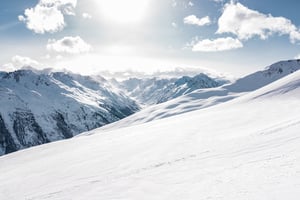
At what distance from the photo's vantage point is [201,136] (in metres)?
36.9

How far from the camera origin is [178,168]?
23.9 metres

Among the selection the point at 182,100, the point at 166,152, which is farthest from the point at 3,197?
the point at 182,100

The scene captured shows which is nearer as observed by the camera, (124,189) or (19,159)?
(124,189)

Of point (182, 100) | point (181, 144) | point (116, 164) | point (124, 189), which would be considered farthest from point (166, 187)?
point (182, 100)

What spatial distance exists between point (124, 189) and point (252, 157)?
29.7ft

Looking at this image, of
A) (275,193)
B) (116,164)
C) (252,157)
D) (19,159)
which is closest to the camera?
(275,193)

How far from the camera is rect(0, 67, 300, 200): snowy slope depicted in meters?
16.8

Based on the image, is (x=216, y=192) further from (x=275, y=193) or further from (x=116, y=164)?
(x=116, y=164)

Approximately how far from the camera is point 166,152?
104 ft

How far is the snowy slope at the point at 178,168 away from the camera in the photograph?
16.8m

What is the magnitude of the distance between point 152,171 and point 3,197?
13136 millimetres

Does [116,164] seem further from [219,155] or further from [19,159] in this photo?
[19,159]

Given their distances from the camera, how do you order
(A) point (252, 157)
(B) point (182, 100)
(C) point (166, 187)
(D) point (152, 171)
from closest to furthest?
(C) point (166, 187) → (A) point (252, 157) → (D) point (152, 171) → (B) point (182, 100)

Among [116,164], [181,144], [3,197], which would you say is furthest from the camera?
[181,144]
